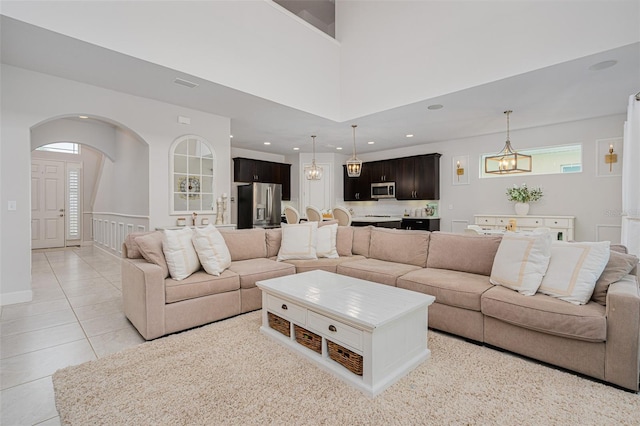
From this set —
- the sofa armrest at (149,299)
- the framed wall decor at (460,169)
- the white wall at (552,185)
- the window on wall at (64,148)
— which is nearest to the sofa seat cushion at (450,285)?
the sofa armrest at (149,299)

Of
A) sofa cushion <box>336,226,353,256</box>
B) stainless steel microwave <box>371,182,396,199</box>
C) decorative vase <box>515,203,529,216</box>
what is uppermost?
stainless steel microwave <box>371,182,396,199</box>

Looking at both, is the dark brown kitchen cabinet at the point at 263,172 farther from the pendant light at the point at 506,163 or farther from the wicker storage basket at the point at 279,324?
the wicker storage basket at the point at 279,324

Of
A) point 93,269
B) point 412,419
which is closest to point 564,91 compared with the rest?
point 412,419

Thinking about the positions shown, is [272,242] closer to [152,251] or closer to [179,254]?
[179,254]

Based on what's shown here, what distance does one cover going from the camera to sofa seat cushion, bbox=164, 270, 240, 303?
259 centimetres

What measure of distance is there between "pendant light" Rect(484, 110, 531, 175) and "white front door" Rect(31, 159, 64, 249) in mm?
10122

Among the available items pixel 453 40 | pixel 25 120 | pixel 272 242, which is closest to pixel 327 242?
pixel 272 242

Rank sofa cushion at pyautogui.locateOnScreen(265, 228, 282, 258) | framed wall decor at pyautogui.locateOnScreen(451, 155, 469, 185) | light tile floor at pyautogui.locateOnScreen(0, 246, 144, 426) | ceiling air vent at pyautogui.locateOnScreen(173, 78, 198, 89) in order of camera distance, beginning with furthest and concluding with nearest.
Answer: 1. framed wall decor at pyautogui.locateOnScreen(451, 155, 469, 185)
2. sofa cushion at pyautogui.locateOnScreen(265, 228, 282, 258)
3. ceiling air vent at pyautogui.locateOnScreen(173, 78, 198, 89)
4. light tile floor at pyautogui.locateOnScreen(0, 246, 144, 426)

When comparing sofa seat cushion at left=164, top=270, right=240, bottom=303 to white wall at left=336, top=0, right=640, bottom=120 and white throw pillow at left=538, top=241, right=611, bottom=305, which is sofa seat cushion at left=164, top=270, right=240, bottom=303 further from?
white wall at left=336, top=0, right=640, bottom=120

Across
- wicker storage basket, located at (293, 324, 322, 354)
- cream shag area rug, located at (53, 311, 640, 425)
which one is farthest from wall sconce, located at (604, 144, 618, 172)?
wicker storage basket, located at (293, 324, 322, 354)

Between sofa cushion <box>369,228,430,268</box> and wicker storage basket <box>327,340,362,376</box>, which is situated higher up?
sofa cushion <box>369,228,430,268</box>

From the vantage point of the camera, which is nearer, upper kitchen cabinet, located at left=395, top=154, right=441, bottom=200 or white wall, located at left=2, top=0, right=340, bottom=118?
white wall, located at left=2, top=0, right=340, bottom=118

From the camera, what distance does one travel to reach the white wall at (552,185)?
5.12 m

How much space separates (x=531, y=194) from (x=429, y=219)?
6.61ft
